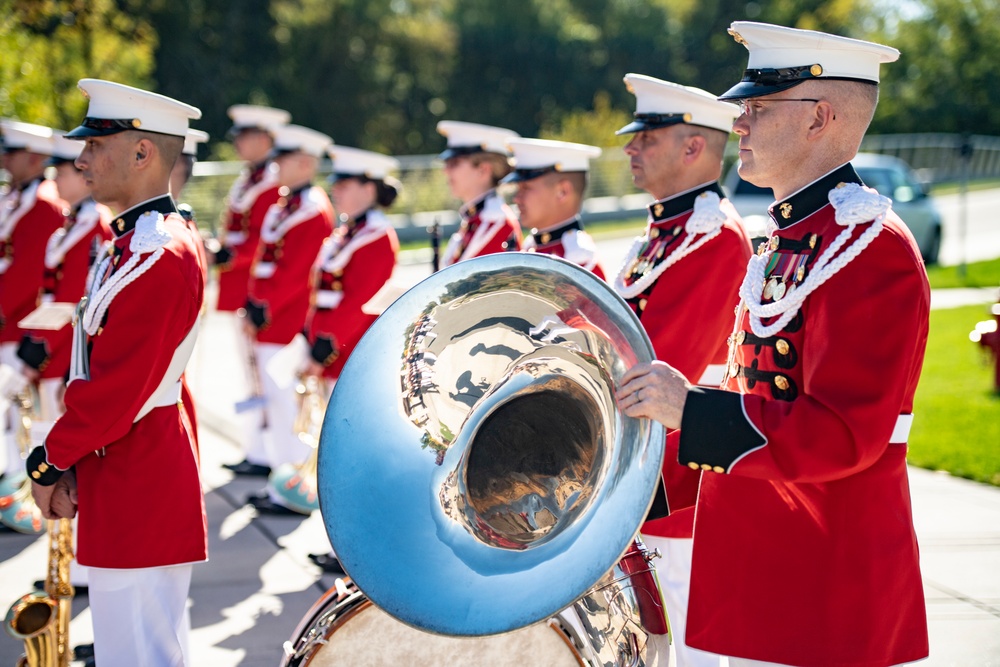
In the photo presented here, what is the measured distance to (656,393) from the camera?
7.26 feet

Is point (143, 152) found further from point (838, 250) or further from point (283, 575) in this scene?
point (283, 575)

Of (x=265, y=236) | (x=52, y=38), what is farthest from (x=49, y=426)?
(x=52, y=38)

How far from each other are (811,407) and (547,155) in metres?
2.77

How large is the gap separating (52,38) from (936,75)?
111ft

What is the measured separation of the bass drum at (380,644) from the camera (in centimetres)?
281

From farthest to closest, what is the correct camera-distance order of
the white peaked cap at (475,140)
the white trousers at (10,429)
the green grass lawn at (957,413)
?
1. the green grass lawn at (957,413)
2. the white trousers at (10,429)
3. the white peaked cap at (475,140)

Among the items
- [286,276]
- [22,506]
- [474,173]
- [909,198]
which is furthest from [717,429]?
[909,198]

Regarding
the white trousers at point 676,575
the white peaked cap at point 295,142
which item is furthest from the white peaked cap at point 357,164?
the white trousers at point 676,575

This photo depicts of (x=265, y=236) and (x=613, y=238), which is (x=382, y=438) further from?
(x=613, y=238)

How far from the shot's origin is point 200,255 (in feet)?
11.9

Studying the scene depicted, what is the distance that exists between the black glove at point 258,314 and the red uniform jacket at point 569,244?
8.76 ft

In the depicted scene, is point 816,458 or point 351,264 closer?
point 816,458

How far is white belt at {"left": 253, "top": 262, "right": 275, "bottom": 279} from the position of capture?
711 centimetres

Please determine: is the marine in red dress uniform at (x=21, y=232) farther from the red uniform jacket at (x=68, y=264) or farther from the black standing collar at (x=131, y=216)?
the black standing collar at (x=131, y=216)
